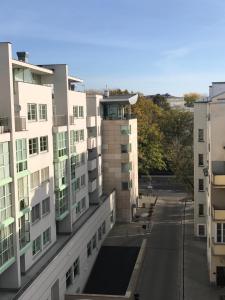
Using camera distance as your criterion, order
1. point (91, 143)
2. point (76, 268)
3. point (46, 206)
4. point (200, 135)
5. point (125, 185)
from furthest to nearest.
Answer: point (125, 185) < point (200, 135) < point (91, 143) < point (76, 268) < point (46, 206)

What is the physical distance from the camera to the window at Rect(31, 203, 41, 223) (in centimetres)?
3403

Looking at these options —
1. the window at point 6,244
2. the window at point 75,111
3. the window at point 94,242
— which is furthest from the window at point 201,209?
the window at point 6,244

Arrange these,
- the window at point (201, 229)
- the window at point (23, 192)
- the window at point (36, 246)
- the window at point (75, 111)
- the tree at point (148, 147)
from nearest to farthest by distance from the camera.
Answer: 1. the window at point (23, 192)
2. the window at point (36, 246)
3. the window at point (75, 111)
4. the window at point (201, 229)
5. the tree at point (148, 147)

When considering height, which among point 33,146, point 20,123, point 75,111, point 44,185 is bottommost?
point 44,185

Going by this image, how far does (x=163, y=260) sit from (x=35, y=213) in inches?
738

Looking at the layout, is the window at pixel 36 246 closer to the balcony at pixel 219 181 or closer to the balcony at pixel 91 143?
the balcony at pixel 219 181

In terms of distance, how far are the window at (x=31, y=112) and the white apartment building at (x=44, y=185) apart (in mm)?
75

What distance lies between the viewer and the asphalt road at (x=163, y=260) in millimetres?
40688

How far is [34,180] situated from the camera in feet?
112

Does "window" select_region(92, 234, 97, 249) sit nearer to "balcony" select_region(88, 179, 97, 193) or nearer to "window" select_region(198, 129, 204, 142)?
"balcony" select_region(88, 179, 97, 193)

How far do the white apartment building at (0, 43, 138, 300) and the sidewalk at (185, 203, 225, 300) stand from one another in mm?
9876

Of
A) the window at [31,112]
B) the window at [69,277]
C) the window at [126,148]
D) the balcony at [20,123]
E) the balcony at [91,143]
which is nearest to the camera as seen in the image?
the balcony at [20,123]

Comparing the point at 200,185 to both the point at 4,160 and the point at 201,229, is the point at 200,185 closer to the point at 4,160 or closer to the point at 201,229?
the point at 201,229

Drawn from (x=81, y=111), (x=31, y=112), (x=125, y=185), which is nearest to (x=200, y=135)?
(x=125, y=185)
